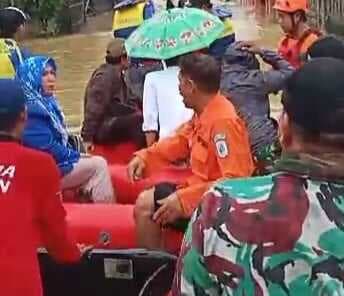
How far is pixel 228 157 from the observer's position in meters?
4.69

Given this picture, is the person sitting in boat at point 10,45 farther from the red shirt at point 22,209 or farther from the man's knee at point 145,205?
the red shirt at point 22,209

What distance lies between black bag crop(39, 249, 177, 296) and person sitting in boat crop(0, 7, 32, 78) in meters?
1.38

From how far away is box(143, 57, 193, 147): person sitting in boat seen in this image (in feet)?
22.2

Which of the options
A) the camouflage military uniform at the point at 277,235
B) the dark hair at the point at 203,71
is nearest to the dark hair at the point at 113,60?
the dark hair at the point at 203,71

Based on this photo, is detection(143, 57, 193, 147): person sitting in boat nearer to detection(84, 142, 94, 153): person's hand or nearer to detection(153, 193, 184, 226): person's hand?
detection(84, 142, 94, 153): person's hand

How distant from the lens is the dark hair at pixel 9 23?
8180mm

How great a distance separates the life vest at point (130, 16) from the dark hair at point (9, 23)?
1.02 meters

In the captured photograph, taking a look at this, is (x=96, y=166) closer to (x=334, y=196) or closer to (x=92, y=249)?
(x=92, y=249)

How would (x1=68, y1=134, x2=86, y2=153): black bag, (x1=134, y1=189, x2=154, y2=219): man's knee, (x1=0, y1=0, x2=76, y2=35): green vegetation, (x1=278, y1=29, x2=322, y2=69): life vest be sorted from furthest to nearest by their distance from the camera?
(x1=0, y1=0, x2=76, y2=35): green vegetation → (x1=278, y1=29, x2=322, y2=69): life vest → (x1=68, y1=134, x2=86, y2=153): black bag → (x1=134, y1=189, x2=154, y2=219): man's knee

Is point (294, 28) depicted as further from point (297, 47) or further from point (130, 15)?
point (130, 15)

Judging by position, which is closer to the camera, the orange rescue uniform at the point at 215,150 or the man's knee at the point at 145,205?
the orange rescue uniform at the point at 215,150

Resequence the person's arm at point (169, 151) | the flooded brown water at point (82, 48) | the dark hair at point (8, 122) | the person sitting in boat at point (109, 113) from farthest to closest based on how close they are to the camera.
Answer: the flooded brown water at point (82, 48) < the person sitting in boat at point (109, 113) < the person's arm at point (169, 151) < the dark hair at point (8, 122)

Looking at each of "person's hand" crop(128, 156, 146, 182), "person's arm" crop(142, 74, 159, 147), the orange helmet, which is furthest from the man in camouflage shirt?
the orange helmet

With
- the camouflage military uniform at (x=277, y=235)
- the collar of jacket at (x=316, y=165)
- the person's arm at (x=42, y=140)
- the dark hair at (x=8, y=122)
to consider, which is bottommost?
the person's arm at (x=42, y=140)
